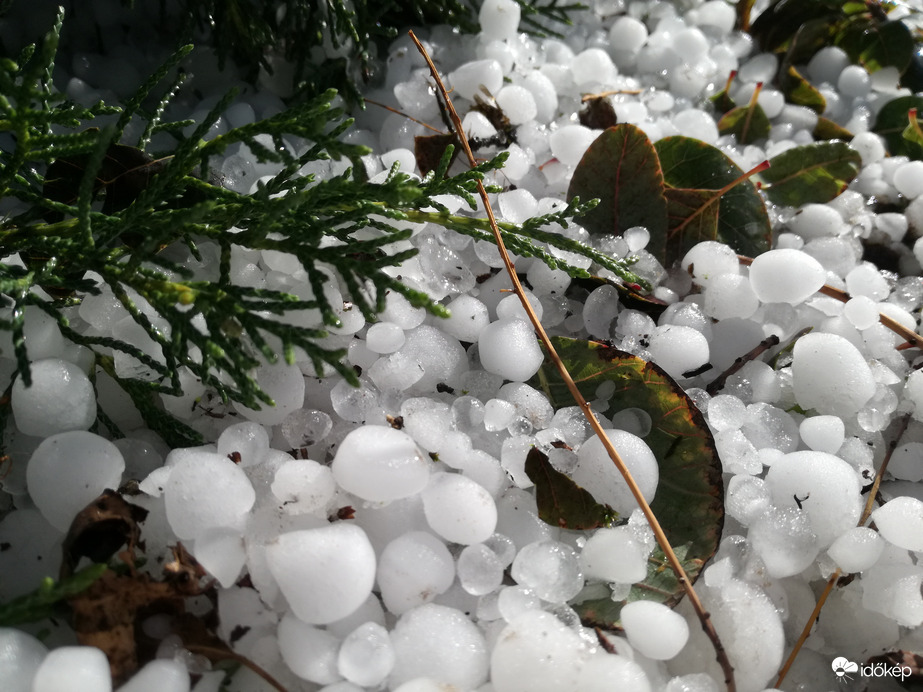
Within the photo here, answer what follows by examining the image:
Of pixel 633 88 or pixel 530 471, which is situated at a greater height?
pixel 633 88

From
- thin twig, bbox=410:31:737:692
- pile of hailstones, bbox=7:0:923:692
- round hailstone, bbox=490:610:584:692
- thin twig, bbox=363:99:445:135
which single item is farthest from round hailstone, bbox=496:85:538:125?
round hailstone, bbox=490:610:584:692

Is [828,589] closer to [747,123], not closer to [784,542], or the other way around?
[784,542]

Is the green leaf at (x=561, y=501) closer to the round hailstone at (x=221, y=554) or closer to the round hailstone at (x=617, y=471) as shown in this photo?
the round hailstone at (x=617, y=471)

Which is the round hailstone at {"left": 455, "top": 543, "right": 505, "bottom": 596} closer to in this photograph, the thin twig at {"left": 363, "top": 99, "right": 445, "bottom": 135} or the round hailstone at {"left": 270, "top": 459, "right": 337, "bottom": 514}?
the round hailstone at {"left": 270, "top": 459, "right": 337, "bottom": 514}

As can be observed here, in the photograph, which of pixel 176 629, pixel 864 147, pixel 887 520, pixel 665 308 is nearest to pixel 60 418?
pixel 176 629

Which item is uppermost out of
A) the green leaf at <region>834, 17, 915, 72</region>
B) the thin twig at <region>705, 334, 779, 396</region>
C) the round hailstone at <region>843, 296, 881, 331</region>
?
the green leaf at <region>834, 17, 915, 72</region>

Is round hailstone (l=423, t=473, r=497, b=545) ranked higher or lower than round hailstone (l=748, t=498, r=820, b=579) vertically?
higher

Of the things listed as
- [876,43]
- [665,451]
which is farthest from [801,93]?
[665,451]

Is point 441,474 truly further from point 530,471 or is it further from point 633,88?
point 633,88
